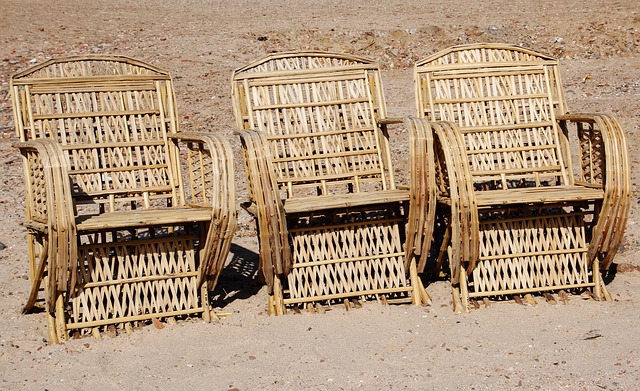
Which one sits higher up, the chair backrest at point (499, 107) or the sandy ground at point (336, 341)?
the chair backrest at point (499, 107)

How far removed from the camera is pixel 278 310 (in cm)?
513

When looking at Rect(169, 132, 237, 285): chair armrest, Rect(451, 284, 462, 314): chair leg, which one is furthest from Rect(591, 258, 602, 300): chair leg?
Rect(169, 132, 237, 285): chair armrest

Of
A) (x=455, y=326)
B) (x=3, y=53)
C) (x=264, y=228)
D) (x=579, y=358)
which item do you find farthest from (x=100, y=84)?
(x=3, y=53)

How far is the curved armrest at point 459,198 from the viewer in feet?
16.1

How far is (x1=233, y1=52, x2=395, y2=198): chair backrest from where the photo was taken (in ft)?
18.9

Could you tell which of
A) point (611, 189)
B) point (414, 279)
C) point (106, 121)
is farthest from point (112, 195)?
point (611, 189)

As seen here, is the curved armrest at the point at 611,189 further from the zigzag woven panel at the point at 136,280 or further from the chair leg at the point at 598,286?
the zigzag woven panel at the point at 136,280

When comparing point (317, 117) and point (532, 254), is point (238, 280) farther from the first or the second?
point (532, 254)

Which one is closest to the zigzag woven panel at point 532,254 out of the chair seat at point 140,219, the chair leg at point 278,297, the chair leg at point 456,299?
the chair leg at point 456,299

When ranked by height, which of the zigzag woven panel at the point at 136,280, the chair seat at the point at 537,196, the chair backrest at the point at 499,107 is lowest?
the zigzag woven panel at the point at 136,280

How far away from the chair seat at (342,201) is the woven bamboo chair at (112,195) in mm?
426

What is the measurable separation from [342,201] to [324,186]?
0.68m

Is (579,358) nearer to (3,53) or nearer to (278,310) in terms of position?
(278,310)

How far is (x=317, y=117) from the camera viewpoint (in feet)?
19.3
